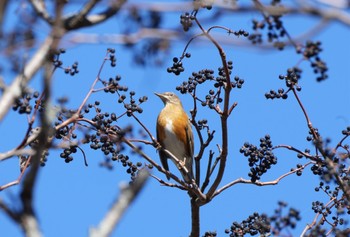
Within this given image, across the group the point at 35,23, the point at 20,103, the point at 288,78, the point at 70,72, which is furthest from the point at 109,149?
the point at 35,23

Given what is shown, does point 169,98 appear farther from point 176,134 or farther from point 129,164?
point 129,164

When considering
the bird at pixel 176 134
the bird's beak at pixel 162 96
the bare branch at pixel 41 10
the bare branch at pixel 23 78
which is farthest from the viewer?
the bird's beak at pixel 162 96

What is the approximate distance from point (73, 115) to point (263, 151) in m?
2.03

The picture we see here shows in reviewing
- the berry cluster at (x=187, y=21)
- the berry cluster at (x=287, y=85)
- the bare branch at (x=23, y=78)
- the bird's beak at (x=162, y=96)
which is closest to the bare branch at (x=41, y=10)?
the bare branch at (x=23, y=78)

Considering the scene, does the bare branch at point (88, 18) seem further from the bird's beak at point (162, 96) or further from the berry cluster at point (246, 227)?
the bird's beak at point (162, 96)

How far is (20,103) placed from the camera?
5.23 m

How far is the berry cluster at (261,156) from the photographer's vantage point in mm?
6391

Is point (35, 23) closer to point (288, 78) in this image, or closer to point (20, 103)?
point (20, 103)

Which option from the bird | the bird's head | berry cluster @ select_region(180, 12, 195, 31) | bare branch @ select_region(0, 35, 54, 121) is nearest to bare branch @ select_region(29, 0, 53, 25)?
bare branch @ select_region(0, 35, 54, 121)

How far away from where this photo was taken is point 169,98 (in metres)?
11.5

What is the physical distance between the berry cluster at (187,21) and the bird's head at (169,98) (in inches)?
232

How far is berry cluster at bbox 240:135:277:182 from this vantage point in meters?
6.39

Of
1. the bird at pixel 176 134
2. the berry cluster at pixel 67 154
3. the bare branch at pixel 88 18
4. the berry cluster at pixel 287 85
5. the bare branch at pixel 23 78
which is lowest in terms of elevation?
the bare branch at pixel 23 78

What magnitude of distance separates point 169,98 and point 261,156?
5.20 m
